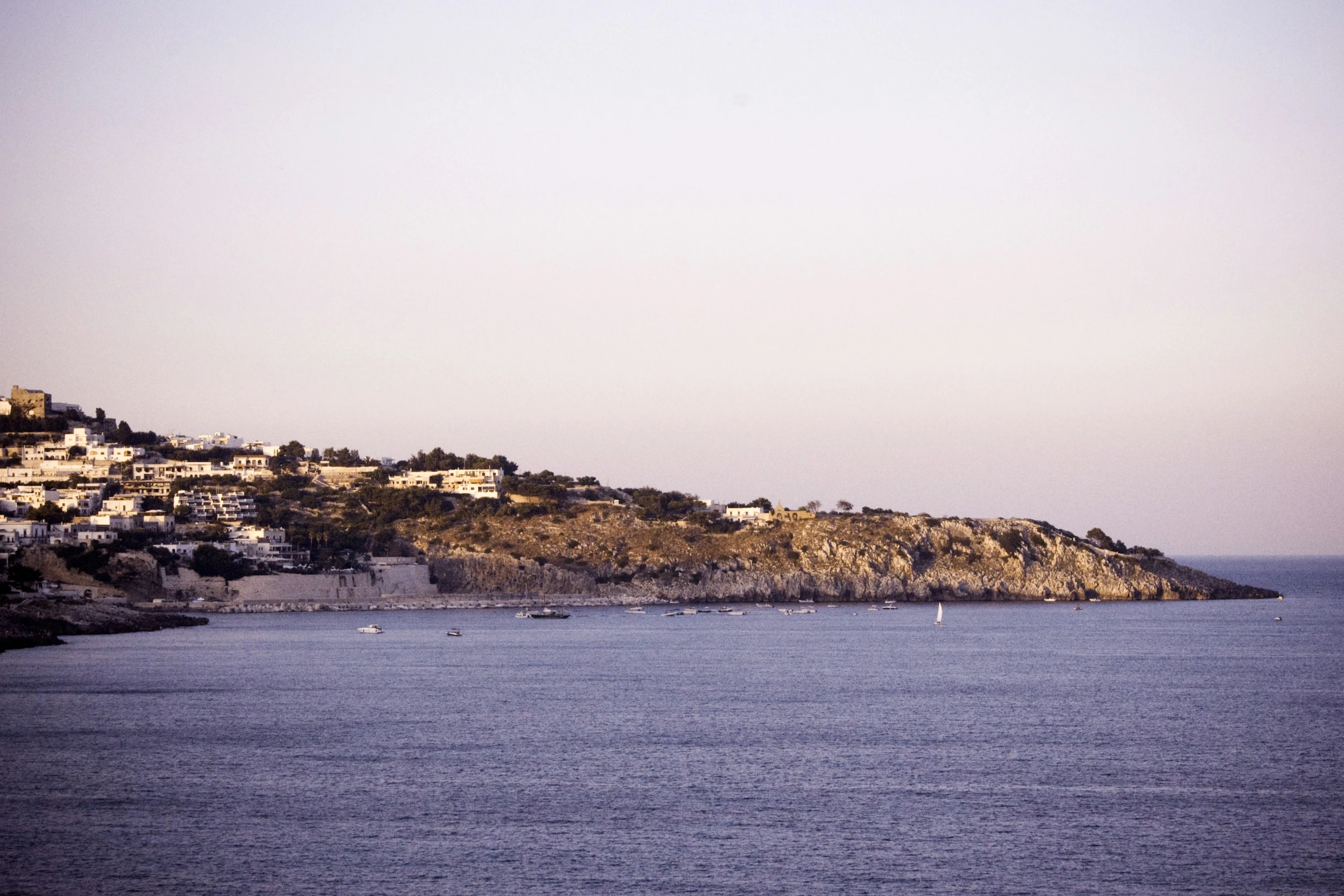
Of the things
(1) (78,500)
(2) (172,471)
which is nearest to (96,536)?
(1) (78,500)

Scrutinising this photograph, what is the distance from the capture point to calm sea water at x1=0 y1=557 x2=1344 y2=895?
2269cm

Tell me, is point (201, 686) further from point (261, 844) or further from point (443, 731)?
point (261, 844)

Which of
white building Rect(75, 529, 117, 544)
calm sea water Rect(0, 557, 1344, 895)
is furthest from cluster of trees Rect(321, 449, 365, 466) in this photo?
calm sea water Rect(0, 557, 1344, 895)

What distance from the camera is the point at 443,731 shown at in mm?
36375

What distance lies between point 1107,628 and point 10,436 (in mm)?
107204

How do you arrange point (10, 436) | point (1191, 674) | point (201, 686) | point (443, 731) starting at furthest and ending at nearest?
point (10, 436), point (1191, 674), point (201, 686), point (443, 731)

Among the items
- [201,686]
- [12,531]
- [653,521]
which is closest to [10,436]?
[12,531]

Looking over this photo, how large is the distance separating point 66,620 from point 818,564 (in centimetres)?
5906

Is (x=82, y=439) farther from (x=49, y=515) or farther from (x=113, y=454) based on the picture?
(x=49, y=515)

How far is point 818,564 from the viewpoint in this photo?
112 metres

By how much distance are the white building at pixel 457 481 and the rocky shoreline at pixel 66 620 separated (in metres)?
52.6

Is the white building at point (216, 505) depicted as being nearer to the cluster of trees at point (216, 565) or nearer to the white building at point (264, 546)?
the white building at point (264, 546)

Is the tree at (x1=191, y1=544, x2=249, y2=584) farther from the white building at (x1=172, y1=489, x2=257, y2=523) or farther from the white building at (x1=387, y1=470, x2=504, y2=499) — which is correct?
the white building at (x1=387, y1=470, x2=504, y2=499)

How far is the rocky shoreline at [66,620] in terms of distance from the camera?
63.2m
